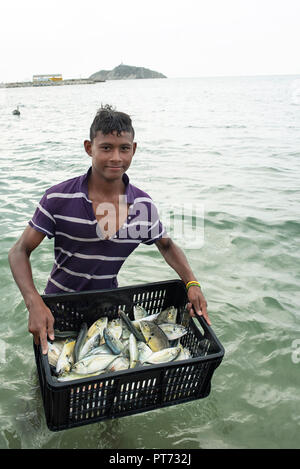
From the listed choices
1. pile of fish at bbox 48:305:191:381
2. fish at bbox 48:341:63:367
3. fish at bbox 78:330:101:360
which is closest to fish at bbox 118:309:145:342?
pile of fish at bbox 48:305:191:381

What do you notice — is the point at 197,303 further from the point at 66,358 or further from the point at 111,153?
the point at 111,153

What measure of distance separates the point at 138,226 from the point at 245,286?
2774mm

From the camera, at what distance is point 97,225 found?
2619mm

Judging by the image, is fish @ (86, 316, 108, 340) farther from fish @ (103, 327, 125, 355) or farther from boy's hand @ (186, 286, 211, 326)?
boy's hand @ (186, 286, 211, 326)

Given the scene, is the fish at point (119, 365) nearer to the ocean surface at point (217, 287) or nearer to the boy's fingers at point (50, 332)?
the boy's fingers at point (50, 332)

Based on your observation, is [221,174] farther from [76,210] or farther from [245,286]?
[76,210]

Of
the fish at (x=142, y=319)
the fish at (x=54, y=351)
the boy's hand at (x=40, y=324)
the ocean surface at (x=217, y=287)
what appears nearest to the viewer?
the boy's hand at (x=40, y=324)

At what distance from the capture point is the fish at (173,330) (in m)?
2.73

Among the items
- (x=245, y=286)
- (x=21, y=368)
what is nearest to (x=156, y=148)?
(x=245, y=286)

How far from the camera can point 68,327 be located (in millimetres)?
2809

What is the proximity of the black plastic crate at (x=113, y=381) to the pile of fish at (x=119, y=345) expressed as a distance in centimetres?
11

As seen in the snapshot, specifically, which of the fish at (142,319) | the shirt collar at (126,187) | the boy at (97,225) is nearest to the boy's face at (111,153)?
the boy at (97,225)

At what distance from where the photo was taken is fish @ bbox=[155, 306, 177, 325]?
9.55 ft

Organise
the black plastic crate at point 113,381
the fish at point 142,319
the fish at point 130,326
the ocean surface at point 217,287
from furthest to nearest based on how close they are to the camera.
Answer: the ocean surface at point 217,287, the fish at point 142,319, the fish at point 130,326, the black plastic crate at point 113,381
